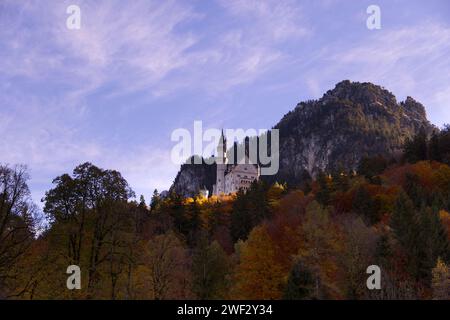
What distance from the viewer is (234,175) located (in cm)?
17462

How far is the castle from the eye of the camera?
6831 inches

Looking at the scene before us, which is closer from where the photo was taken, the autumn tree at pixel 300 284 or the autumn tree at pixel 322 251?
the autumn tree at pixel 300 284

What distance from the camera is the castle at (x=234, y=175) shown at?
17350 cm

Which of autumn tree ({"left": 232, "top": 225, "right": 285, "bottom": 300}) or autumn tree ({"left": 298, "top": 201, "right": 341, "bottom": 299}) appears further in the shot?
autumn tree ({"left": 232, "top": 225, "right": 285, "bottom": 300})

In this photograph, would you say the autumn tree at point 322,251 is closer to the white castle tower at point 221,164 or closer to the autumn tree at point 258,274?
the autumn tree at point 258,274

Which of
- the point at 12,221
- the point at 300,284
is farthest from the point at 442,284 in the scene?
the point at 12,221

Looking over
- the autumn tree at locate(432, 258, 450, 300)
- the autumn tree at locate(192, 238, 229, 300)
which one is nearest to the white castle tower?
the autumn tree at locate(192, 238, 229, 300)

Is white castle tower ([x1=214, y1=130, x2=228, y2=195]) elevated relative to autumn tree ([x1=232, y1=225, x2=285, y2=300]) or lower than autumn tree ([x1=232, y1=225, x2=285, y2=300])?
elevated

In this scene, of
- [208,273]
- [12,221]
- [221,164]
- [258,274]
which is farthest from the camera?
[221,164]

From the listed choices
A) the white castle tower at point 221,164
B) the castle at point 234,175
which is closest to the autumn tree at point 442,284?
the castle at point 234,175

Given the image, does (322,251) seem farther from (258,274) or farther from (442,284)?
(442,284)

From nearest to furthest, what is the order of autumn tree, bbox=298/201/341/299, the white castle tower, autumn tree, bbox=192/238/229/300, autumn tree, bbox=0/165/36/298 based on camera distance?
autumn tree, bbox=0/165/36/298 → autumn tree, bbox=298/201/341/299 → autumn tree, bbox=192/238/229/300 → the white castle tower

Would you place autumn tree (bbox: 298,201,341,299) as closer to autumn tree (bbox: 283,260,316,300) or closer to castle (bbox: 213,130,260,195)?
autumn tree (bbox: 283,260,316,300)
